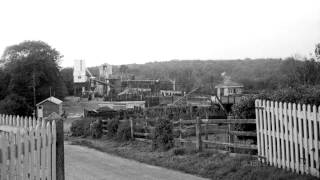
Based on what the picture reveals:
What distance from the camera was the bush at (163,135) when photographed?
1488cm

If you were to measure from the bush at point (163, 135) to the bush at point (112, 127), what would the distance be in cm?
570

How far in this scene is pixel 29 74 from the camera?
6544 centimetres

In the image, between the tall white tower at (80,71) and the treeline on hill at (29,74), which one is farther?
the tall white tower at (80,71)

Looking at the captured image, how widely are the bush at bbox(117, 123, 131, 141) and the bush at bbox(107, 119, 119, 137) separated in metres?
1.07

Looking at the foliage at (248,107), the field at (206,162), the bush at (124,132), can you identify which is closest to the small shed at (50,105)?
the bush at (124,132)

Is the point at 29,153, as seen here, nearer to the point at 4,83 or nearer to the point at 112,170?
the point at 112,170

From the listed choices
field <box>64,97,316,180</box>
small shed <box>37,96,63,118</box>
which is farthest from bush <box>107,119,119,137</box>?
small shed <box>37,96,63,118</box>

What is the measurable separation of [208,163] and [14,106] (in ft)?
154

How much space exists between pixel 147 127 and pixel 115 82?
250 ft

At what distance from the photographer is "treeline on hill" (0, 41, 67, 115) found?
210 feet

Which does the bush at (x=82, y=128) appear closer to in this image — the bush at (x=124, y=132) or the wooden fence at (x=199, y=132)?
the wooden fence at (x=199, y=132)

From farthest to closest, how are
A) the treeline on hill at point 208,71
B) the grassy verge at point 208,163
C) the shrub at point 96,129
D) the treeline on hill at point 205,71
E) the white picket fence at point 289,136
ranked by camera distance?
the treeline on hill at point 208,71 → the treeline on hill at point 205,71 → the shrub at point 96,129 → the grassy verge at point 208,163 → the white picket fence at point 289,136

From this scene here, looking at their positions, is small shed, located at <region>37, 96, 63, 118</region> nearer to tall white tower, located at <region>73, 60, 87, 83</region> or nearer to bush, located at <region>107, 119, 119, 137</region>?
tall white tower, located at <region>73, 60, 87, 83</region>

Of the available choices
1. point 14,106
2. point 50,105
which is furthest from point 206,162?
point 50,105
